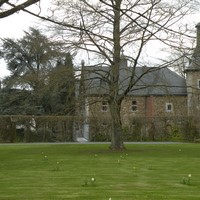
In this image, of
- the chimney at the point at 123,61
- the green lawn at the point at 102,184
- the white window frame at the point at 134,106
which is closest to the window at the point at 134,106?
the white window frame at the point at 134,106

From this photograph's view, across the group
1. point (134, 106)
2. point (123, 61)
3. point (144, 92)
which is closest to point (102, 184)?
point (123, 61)

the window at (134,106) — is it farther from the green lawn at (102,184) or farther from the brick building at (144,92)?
the green lawn at (102,184)

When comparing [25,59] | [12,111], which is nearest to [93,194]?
[12,111]

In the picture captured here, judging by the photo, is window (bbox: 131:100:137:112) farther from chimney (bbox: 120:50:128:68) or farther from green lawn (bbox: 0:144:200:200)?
green lawn (bbox: 0:144:200:200)

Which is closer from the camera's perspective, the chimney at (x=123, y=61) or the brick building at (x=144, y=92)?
the chimney at (x=123, y=61)

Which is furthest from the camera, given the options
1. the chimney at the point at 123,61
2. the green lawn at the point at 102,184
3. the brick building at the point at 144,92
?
the brick building at the point at 144,92

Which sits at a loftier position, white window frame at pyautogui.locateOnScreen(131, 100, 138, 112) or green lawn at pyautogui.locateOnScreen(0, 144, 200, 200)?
white window frame at pyautogui.locateOnScreen(131, 100, 138, 112)

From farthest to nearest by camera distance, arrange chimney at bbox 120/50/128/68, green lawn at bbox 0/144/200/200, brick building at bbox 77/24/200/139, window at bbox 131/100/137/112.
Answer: window at bbox 131/100/137/112 → brick building at bbox 77/24/200/139 → chimney at bbox 120/50/128/68 → green lawn at bbox 0/144/200/200

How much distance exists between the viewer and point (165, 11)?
2505cm

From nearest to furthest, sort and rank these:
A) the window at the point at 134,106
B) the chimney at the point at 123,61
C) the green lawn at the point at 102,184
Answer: the green lawn at the point at 102,184
the chimney at the point at 123,61
the window at the point at 134,106

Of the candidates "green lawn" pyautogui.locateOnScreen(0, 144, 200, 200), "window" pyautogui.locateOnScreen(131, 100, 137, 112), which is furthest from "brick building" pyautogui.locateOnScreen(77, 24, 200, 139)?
"green lawn" pyautogui.locateOnScreen(0, 144, 200, 200)

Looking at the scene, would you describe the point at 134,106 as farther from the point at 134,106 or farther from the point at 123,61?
the point at 123,61

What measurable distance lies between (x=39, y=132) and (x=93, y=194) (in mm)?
32596

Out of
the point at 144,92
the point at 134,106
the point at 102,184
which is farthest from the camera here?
the point at 144,92
